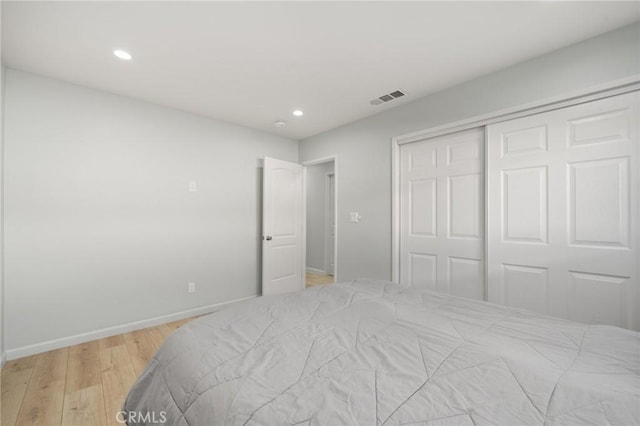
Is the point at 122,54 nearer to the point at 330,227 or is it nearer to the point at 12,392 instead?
the point at 12,392

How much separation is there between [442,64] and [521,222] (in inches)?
58.5

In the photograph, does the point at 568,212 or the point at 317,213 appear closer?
the point at 568,212

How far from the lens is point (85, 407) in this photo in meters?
1.70

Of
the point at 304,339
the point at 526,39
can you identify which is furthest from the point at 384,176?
the point at 304,339

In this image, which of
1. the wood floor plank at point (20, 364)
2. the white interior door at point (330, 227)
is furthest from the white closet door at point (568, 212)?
the wood floor plank at point (20, 364)

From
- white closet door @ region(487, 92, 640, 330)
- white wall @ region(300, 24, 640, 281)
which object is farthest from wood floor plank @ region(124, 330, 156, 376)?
white closet door @ region(487, 92, 640, 330)

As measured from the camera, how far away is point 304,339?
1.11m

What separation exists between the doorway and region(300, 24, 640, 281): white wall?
1.39 metres

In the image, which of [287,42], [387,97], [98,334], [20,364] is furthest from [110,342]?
[387,97]

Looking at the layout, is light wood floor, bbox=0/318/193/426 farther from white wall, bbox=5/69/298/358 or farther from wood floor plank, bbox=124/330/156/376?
white wall, bbox=5/69/298/358

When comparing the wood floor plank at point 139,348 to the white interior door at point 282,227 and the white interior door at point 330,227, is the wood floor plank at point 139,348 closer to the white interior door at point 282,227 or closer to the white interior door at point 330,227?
the white interior door at point 282,227

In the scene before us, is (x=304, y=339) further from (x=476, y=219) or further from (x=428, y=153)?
(x=428, y=153)

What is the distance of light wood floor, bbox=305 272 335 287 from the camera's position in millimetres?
4883

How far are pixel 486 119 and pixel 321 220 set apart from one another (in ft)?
12.3
